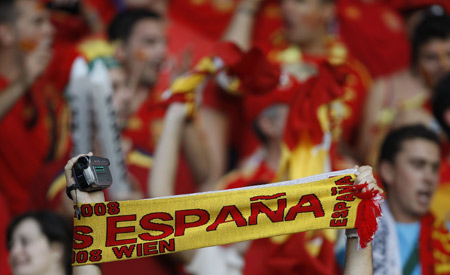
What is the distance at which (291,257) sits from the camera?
3805 mm

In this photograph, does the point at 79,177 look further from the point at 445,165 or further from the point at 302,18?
the point at 302,18

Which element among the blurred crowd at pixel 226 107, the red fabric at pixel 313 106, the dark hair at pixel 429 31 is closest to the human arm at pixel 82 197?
the blurred crowd at pixel 226 107

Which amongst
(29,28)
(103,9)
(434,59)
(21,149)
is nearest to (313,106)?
(434,59)

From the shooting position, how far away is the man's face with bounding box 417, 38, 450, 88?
5.20m

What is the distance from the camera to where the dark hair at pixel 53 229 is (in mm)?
3992

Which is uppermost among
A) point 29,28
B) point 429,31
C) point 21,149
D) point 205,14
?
point 205,14

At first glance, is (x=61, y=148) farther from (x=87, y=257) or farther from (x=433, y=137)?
(x=87, y=257)

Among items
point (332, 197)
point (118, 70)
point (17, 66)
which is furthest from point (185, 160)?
point (332, 197)

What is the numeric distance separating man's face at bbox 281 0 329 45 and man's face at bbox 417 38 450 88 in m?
0.72

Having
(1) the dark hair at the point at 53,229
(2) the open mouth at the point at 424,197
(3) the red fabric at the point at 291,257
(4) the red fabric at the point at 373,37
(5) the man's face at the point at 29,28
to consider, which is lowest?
(3) the red fabric at the point at 291,257

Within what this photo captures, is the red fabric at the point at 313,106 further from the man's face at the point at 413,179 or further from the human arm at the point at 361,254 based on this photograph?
the human arm at the point at 361,254

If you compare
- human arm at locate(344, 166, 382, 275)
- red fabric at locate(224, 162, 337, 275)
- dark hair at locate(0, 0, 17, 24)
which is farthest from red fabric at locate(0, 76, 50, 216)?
human arm at locate(344, 166, 382, 275)

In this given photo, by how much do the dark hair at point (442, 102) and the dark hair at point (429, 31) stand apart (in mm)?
638

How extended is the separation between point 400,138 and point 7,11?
7.92 feet
